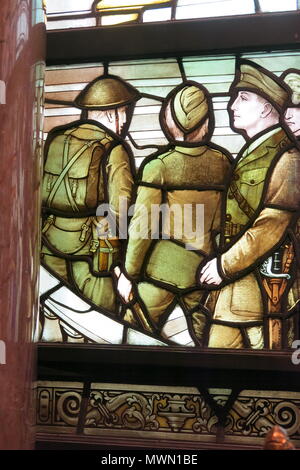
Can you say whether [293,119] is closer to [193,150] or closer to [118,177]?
[193,150]

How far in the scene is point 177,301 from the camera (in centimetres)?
365

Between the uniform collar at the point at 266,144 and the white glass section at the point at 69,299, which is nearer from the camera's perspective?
the uniform collar at the point at 266,144

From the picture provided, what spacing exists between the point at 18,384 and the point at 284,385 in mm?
1082

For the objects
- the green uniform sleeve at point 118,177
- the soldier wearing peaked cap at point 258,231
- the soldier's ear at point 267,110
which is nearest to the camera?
the soldier wearing peaked cap at point 258,231

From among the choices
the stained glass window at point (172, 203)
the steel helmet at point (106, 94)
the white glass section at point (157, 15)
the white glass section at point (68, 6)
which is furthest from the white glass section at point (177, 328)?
the white glass section at point (68, 6)

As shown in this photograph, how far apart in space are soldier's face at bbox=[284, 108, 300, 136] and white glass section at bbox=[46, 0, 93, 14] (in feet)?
3.58

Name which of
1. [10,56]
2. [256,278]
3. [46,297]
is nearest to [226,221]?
[256,278]

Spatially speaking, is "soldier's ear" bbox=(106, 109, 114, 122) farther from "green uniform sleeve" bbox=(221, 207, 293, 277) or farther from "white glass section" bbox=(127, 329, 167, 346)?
"white glass section" bbox=(127, 329, 167, 346)

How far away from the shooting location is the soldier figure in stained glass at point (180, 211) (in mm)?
3641

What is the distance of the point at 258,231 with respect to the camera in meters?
3.58

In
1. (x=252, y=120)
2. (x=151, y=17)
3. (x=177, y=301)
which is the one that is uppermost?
(x=151, y=17)

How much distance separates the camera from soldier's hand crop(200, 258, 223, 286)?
361 cm

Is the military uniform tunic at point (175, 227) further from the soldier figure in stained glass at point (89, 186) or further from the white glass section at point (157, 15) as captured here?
the white glass section at point (157, 15)

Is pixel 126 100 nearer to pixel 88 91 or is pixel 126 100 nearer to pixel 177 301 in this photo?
pixel 88 91
